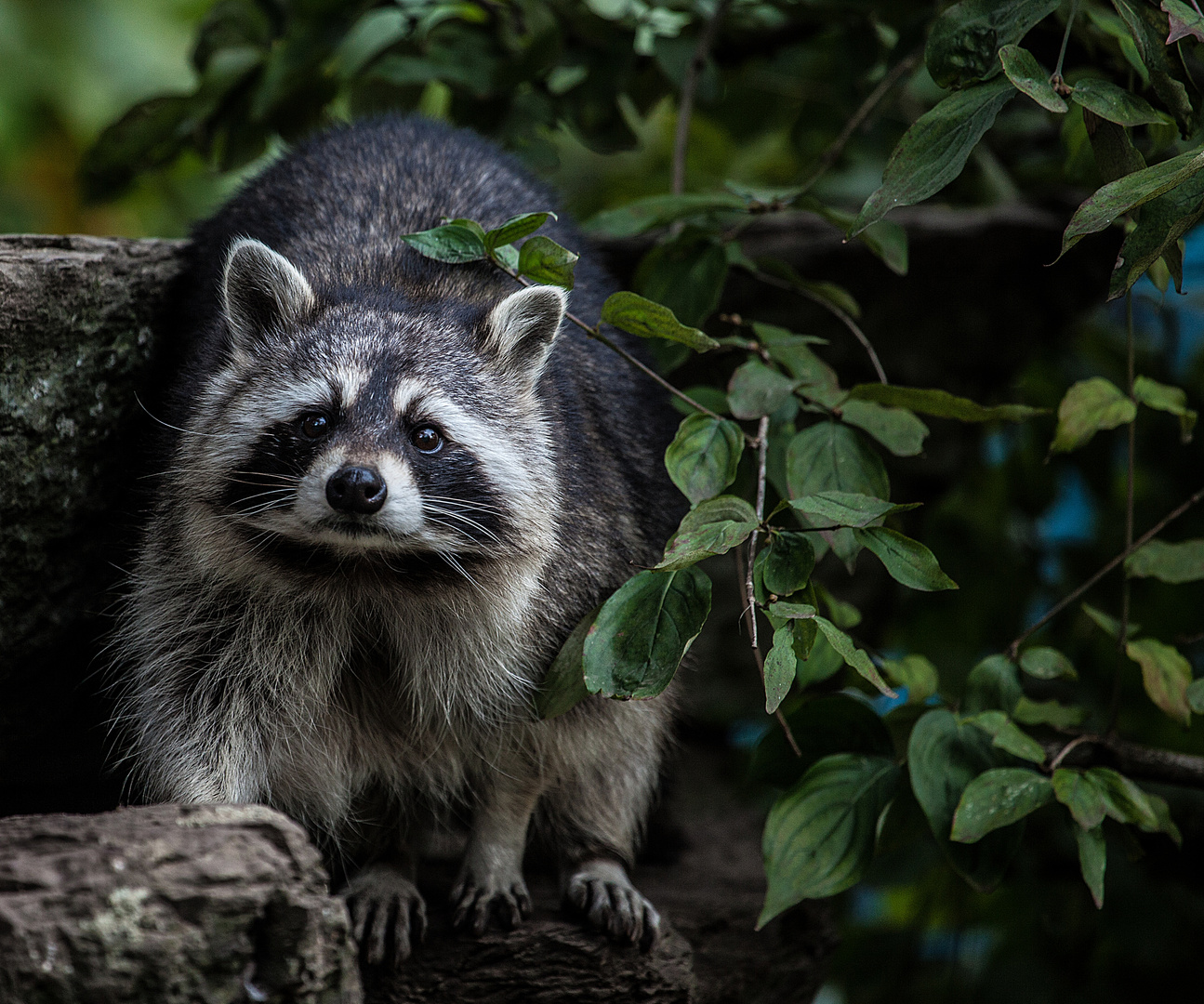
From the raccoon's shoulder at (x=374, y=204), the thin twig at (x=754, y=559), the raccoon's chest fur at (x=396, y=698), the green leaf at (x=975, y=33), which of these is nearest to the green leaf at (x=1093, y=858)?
the thin twig at (x=754, y=559)

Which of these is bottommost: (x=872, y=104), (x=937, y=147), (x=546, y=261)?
(x=546, y=261)

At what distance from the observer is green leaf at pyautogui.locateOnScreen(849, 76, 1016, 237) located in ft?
7.59

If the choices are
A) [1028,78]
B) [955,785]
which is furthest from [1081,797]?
[1028,78]

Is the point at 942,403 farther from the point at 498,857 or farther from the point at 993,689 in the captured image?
the point at 498,857

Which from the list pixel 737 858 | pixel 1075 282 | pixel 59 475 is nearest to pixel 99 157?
pixel 59 475

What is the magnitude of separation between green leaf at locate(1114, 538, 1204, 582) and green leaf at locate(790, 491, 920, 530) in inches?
36.6

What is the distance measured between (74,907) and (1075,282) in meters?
4.09

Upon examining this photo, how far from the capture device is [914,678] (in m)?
2.99

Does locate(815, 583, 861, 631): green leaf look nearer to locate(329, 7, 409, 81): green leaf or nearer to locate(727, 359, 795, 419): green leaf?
locate(727, 359, 795, 419): green leaf

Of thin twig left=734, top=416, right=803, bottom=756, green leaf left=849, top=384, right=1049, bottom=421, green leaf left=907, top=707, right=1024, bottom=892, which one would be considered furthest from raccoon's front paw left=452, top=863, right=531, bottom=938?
green leaf left=849, top=384, right=1049, bottom=421

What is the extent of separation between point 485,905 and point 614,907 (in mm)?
308

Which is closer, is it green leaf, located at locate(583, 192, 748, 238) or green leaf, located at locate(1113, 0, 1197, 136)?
green leaf, located at locate(1113, 0, 1197, 136)

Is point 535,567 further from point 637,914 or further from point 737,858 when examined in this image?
point 737,858

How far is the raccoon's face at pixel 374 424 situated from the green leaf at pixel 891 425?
722 mm
